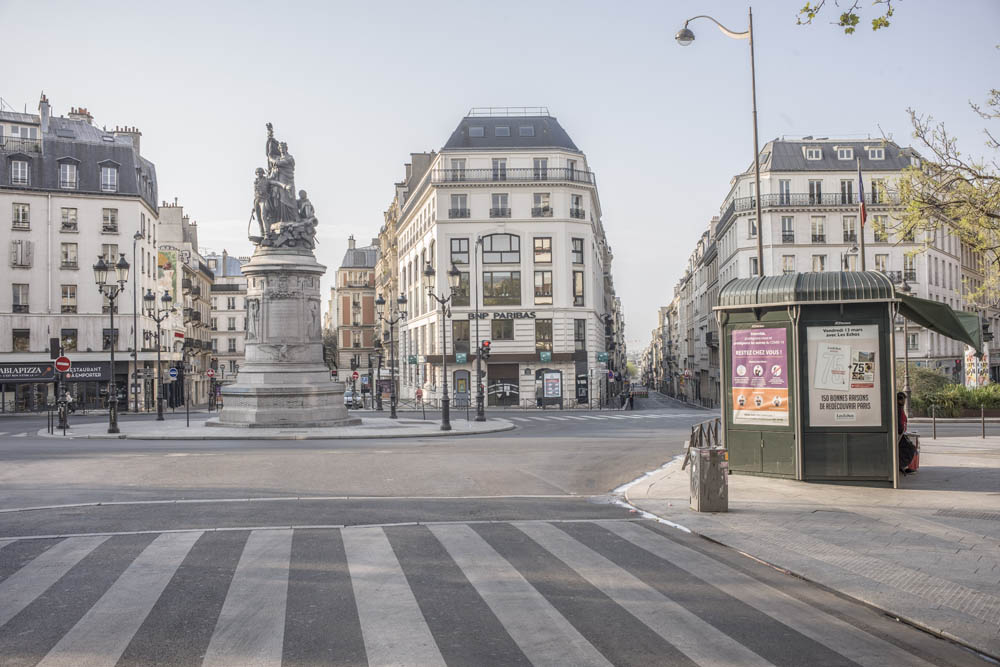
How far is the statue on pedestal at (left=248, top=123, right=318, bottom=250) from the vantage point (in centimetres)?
3166

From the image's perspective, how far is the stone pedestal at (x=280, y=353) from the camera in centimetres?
3048

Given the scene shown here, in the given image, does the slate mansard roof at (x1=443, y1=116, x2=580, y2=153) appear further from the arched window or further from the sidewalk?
the sidewalk

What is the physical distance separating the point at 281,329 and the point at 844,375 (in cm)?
2180

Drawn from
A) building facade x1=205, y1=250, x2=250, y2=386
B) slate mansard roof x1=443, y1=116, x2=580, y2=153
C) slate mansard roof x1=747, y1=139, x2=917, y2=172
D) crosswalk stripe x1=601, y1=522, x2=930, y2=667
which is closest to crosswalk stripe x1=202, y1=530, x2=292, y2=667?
crosswalk stripe x1=601, y1=522, x2=930, y2=667

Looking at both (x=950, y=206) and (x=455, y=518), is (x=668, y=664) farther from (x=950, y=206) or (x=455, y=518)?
(x=950, y=206)

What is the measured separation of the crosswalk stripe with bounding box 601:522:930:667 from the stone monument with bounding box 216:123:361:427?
2266 centimetres

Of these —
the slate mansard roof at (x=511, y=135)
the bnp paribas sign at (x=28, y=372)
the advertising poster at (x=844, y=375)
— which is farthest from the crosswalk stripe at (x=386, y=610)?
the bnp paribas sign at (x=28, y=372)

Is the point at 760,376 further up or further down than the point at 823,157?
further down

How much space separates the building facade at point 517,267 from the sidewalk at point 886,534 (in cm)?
4092

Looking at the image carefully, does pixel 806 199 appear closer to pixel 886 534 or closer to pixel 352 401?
pixel 352 401

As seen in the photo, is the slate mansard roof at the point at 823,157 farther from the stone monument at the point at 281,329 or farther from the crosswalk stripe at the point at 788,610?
the crosswalk stripe at the point at 788,610

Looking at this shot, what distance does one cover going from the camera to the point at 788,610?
7.09 m

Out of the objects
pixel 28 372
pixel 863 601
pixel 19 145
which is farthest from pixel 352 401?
pixel 863 601

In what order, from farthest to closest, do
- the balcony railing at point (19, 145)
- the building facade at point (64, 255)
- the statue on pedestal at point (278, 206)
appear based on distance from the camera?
1. the balcony railing at point (19, 145)
2. the building facade at point (64, 255)
3. the statue on pedestal at point (278, 206)
